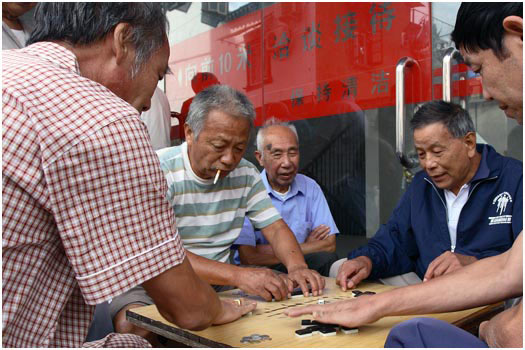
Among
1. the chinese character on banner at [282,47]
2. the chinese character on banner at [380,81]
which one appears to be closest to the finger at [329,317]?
the chinese character on banner at [380,81]

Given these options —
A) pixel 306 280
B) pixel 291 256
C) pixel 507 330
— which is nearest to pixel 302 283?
pixel 306 280

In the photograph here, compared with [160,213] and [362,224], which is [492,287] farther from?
[362,224]

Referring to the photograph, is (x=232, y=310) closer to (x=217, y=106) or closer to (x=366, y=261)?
(x=366, y=261)

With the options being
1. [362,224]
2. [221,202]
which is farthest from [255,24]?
[221,202]

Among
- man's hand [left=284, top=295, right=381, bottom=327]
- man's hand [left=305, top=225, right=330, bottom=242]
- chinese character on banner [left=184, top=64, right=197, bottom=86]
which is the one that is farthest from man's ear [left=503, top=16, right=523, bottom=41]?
chinese character on banner [left=184, top=64, right=197, bottom=86]

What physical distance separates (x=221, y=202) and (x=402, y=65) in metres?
1.45

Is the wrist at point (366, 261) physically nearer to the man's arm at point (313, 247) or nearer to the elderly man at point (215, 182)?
the elderly man at point (215, 182)

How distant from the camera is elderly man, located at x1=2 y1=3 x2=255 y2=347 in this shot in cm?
100

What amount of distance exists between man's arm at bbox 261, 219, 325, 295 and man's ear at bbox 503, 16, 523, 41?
1.15 meters

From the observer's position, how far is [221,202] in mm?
2453

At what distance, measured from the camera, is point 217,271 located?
2021 mm

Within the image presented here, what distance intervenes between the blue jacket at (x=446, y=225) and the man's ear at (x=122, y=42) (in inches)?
58.4

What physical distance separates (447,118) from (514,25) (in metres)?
1.35

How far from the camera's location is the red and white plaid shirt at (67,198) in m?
1.00
